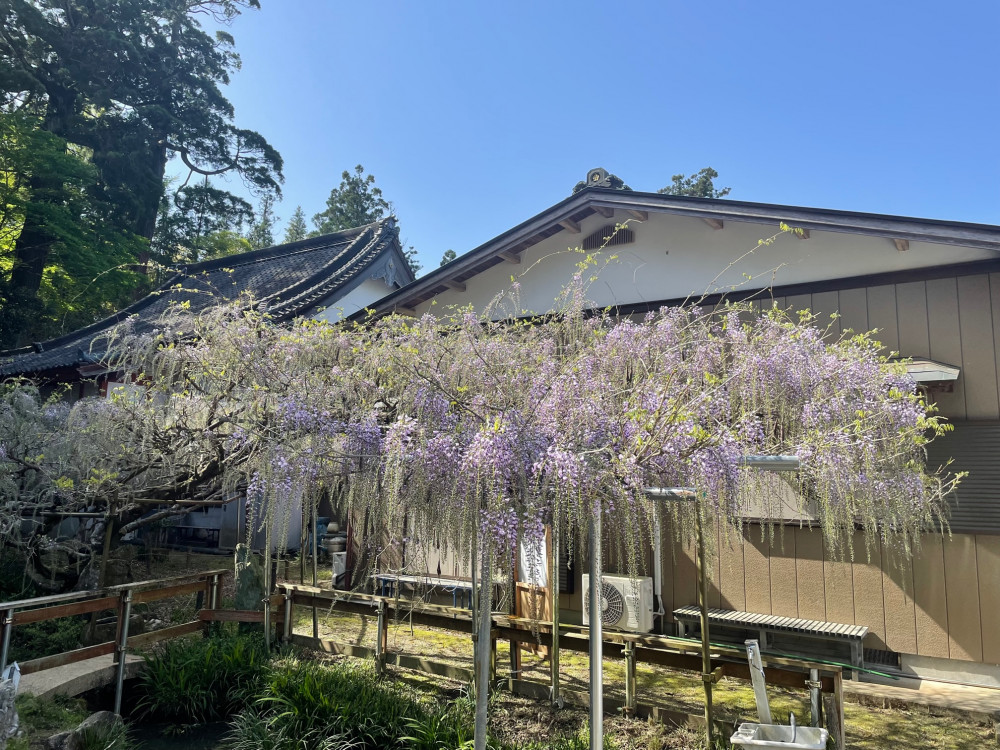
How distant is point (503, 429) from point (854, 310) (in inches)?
177

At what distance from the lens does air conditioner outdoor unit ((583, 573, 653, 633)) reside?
6.50m

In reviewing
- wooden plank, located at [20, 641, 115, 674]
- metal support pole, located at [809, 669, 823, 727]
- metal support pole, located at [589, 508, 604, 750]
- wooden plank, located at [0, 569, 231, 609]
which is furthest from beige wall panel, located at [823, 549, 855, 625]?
wooden plank, located at [20, 641, 115, 674]

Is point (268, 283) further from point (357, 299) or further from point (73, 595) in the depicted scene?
point (73, 595)

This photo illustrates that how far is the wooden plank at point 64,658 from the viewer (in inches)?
195

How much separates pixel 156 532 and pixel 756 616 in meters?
9.50

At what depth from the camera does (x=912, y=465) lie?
17.3 feet

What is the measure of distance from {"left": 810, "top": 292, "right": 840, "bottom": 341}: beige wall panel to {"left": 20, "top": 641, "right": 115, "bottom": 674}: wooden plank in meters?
7.08

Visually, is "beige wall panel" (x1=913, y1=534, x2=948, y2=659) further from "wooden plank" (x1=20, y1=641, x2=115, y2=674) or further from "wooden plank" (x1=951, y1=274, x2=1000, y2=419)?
"wooden plank" (x1=20, y1=641, x2=115, y2=674)

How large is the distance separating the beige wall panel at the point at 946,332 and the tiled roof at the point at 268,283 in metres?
8.33

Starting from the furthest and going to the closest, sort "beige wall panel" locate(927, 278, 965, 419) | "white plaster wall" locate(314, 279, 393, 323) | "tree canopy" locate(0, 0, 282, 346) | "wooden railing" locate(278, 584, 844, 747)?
"tree canopy" locate(0, 0, 282, 346) < "white plaster wall" locate(314, 279, 393, 323) < "beige wall panel" locate(927, 278, 965, 419) < "wooden railing" locate(278, 584, 844, 747)

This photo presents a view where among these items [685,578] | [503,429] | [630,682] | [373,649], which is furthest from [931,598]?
[373,649]

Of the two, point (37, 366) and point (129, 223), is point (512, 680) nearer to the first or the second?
point (37, 366)

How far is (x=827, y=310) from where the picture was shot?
648 cm

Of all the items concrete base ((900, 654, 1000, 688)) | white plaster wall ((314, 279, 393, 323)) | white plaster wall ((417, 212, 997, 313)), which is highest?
white plaster wall ((314, 279, 393, 323))
